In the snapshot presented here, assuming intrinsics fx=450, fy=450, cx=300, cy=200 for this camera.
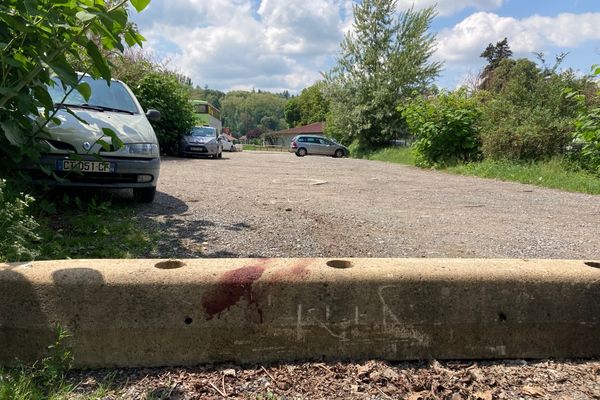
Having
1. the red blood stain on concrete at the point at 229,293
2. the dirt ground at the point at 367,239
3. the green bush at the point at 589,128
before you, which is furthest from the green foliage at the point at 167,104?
the red blood stain on concrete at the point at 229,293

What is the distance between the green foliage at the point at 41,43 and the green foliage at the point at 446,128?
15.1 metres

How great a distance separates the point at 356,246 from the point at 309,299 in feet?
6.78

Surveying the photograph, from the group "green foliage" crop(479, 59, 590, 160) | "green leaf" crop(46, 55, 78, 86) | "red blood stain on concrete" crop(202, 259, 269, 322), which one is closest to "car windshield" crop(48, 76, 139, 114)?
"green leaf" crop(46, 55, 78, 86)

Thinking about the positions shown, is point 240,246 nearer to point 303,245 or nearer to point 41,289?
point 303,245

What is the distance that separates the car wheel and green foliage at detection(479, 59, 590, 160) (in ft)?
39.3

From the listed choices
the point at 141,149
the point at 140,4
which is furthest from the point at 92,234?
the point at 140,4

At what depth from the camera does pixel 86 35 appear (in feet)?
10.1

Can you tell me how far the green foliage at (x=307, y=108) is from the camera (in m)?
83.6

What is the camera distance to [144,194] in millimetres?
5570

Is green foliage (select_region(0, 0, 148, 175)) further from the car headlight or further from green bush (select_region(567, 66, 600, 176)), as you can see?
green bush (select_region(567, 66, 600, 176))

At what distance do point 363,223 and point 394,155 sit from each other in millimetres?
21096

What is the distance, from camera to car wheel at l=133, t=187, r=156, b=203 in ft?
18.1

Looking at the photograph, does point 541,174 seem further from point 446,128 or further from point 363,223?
point 363,223

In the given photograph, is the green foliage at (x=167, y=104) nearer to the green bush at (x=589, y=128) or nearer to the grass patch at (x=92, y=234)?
the grass patch at (x=92, y=234)
